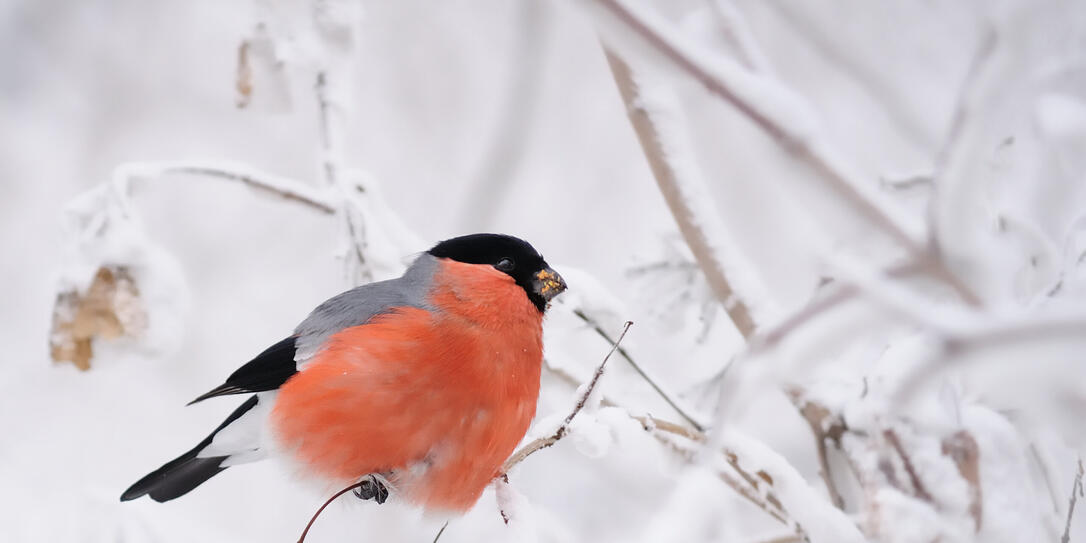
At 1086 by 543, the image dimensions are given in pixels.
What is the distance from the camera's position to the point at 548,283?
1.43 meters

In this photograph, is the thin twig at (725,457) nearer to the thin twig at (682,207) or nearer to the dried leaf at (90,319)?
→ the thin twig at (682,207)

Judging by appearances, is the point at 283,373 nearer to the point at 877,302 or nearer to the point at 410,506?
the point at 410,506

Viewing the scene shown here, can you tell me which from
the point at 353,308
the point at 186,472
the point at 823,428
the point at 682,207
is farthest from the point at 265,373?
the point at 823,428

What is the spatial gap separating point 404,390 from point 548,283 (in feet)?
1.03

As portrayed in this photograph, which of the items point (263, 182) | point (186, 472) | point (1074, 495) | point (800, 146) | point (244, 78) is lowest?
point (186, 472)

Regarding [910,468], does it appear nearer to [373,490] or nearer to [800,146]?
[800,146]

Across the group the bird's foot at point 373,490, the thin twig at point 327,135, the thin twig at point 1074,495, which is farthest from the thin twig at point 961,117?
the thin twig at point 327,135

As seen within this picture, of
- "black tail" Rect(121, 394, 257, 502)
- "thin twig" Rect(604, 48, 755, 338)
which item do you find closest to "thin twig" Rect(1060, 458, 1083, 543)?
"thin twig" Rect(604, 48, 755, 338)

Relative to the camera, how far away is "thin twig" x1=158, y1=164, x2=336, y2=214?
136cm

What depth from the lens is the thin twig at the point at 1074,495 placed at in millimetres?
948

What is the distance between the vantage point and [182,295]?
1.45 meters

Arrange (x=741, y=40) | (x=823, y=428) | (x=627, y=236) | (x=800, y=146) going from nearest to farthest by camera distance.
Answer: (x=800, y=146), (x=741, y=40), (x=823, y=428), (x=627, y=236)

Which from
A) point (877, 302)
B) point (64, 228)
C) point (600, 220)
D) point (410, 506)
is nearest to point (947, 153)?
point (877, 302)

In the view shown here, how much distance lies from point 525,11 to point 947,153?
7.40 feet
